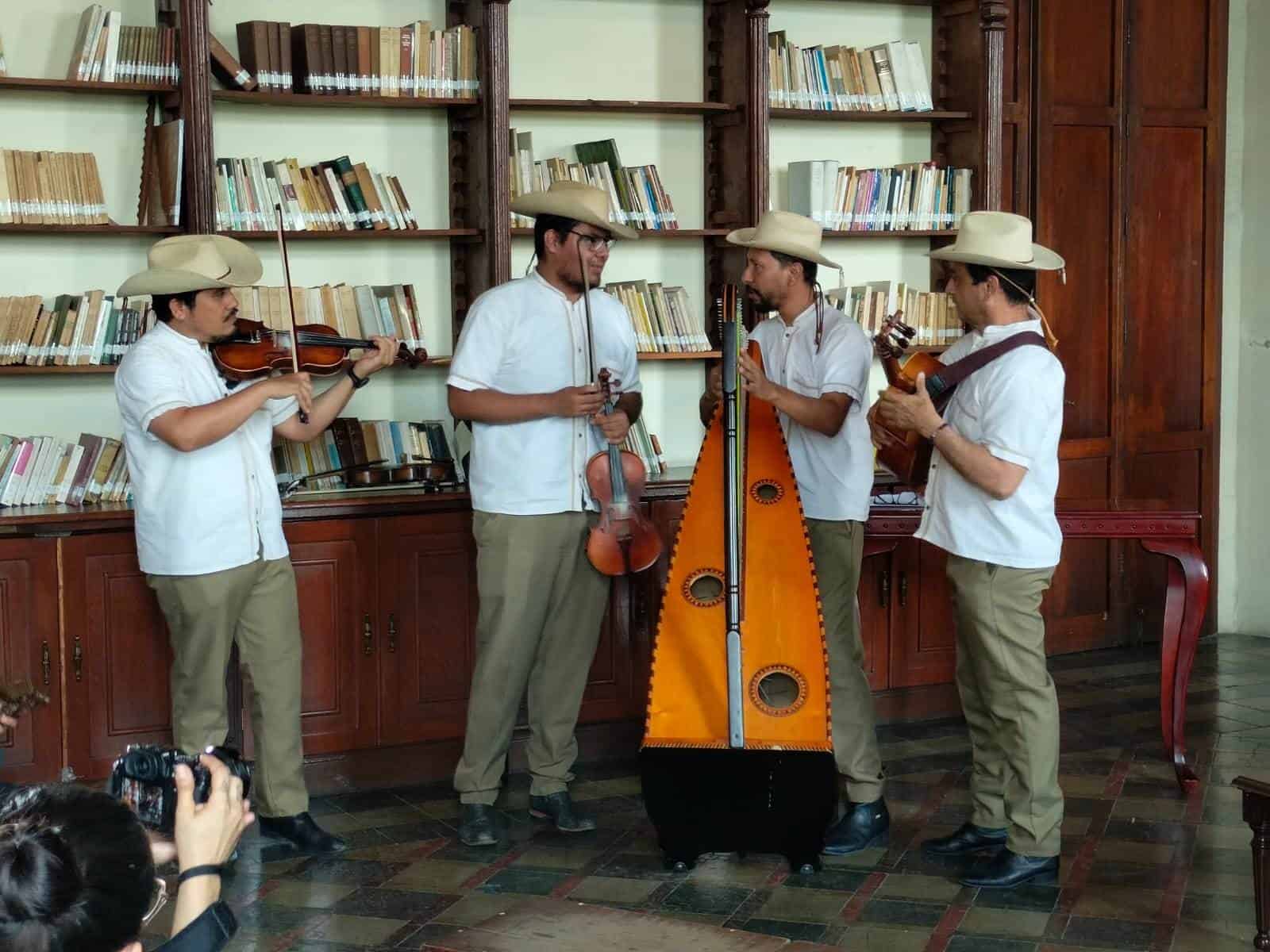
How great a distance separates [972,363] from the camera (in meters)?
3.76

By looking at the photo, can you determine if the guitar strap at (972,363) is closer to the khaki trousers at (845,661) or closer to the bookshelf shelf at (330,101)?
the khaki trousers at (845,661)

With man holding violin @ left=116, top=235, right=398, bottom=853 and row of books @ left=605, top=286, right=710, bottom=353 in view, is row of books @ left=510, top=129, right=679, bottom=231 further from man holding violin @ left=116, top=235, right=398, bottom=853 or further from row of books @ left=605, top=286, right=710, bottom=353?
man holding violin @ left=116, top=235, right=398, bottom=853

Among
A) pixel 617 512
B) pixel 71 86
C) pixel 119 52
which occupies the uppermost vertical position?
pixel 119 52

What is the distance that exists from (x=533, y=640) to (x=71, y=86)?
2149 mm

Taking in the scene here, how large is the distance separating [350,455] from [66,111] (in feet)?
4.48

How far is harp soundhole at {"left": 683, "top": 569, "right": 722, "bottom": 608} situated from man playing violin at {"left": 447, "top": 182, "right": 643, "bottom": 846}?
510 millimetres

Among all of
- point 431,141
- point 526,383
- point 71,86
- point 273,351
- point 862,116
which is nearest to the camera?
point 273,351

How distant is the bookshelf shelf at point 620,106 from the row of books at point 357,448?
1.13 metres

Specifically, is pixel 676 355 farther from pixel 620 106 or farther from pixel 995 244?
pixel 995 244

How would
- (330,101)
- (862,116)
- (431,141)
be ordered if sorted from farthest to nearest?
(862,116) < (431,141) < (330,101)

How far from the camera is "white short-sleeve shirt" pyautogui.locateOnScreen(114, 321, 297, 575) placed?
13.0 ft

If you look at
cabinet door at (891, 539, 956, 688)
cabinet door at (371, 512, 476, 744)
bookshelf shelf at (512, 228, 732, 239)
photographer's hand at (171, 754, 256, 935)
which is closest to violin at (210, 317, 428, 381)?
cabinet door at (371, 512, 476, 744)

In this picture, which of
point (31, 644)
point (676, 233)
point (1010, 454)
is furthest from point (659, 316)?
point (31, 644)

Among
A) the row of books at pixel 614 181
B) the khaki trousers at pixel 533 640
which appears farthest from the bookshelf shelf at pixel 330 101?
the khaki trousers at pixel 533 640
